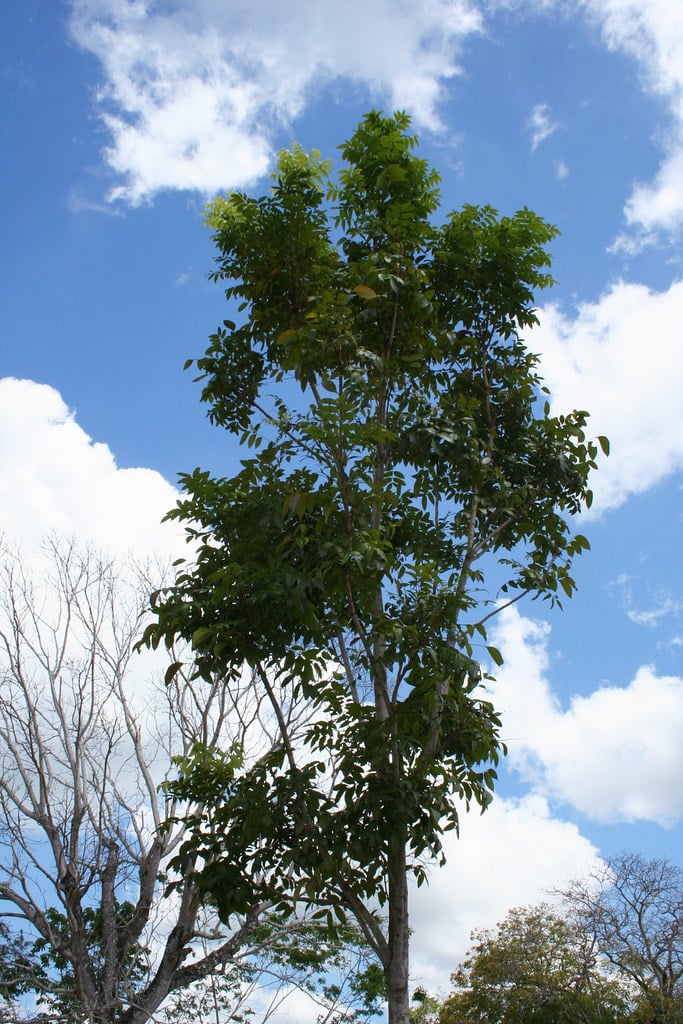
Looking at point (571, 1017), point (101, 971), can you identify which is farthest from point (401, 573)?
point (571, 1017)

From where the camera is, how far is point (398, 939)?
4.42 meters

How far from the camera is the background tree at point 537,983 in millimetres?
13531

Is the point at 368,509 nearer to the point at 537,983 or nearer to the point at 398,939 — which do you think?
the point at 398,939

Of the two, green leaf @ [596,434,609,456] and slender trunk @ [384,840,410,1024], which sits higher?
green leaf @ [596,434,609,456]

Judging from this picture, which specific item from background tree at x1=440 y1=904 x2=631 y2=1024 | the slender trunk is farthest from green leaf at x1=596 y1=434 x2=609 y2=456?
background tree at x1=440 y1=904 x2=631 y2=1024

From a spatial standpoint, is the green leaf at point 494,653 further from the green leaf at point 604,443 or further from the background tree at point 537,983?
the background tree at point 537,983

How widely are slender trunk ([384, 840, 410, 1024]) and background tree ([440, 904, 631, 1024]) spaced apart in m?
11.1

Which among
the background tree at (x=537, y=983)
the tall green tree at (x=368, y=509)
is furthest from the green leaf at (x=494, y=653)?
the background tree at (x=537, y=983)

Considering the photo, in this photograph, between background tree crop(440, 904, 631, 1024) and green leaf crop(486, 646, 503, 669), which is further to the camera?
background tree crop(440, 904, 631, 1024)

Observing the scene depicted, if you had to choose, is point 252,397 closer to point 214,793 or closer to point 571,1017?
point 214,793

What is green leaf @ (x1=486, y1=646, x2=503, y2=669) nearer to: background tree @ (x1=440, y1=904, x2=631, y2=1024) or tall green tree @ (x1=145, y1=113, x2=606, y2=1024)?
tall green tree @ (x1=145, y1=113, x2=606, y2=1024)

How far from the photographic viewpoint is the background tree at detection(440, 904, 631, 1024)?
13531 millimetres

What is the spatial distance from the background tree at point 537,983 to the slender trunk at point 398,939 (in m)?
11.1

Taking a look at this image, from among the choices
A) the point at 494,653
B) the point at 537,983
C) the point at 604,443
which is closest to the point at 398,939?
the point at 494,653
